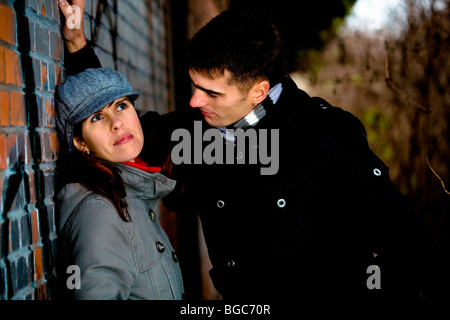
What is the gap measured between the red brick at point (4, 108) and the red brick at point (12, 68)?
5 cm

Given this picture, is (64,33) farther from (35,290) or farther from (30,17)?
(35,290)

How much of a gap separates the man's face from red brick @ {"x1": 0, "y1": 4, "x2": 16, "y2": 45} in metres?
1.11

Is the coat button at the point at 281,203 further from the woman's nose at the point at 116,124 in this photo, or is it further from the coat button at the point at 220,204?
the woman's nose at the point at 116,124

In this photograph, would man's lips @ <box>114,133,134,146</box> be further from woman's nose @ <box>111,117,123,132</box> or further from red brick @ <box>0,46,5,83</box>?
red brick @ <box>0,46,5,83</box>

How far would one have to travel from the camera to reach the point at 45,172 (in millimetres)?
1520

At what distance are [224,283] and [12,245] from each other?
1269 millimetres

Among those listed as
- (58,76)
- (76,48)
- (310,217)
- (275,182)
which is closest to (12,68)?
(58,76)

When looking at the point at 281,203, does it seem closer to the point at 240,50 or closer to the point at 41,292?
the point at 240,50

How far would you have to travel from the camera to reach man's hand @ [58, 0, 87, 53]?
1743 millimetres

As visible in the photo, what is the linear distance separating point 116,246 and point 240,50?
4.52ft

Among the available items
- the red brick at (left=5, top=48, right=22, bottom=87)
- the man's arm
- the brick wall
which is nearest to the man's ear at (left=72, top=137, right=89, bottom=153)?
the brick wall

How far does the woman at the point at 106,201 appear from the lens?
1.44m

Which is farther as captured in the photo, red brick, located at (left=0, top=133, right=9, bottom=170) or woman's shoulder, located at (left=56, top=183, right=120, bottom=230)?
woman's shoulder, located at (left=56, top=183, right=120, bottom=230)

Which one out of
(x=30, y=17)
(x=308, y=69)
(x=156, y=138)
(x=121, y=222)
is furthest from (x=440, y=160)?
(x=308, y=69)
